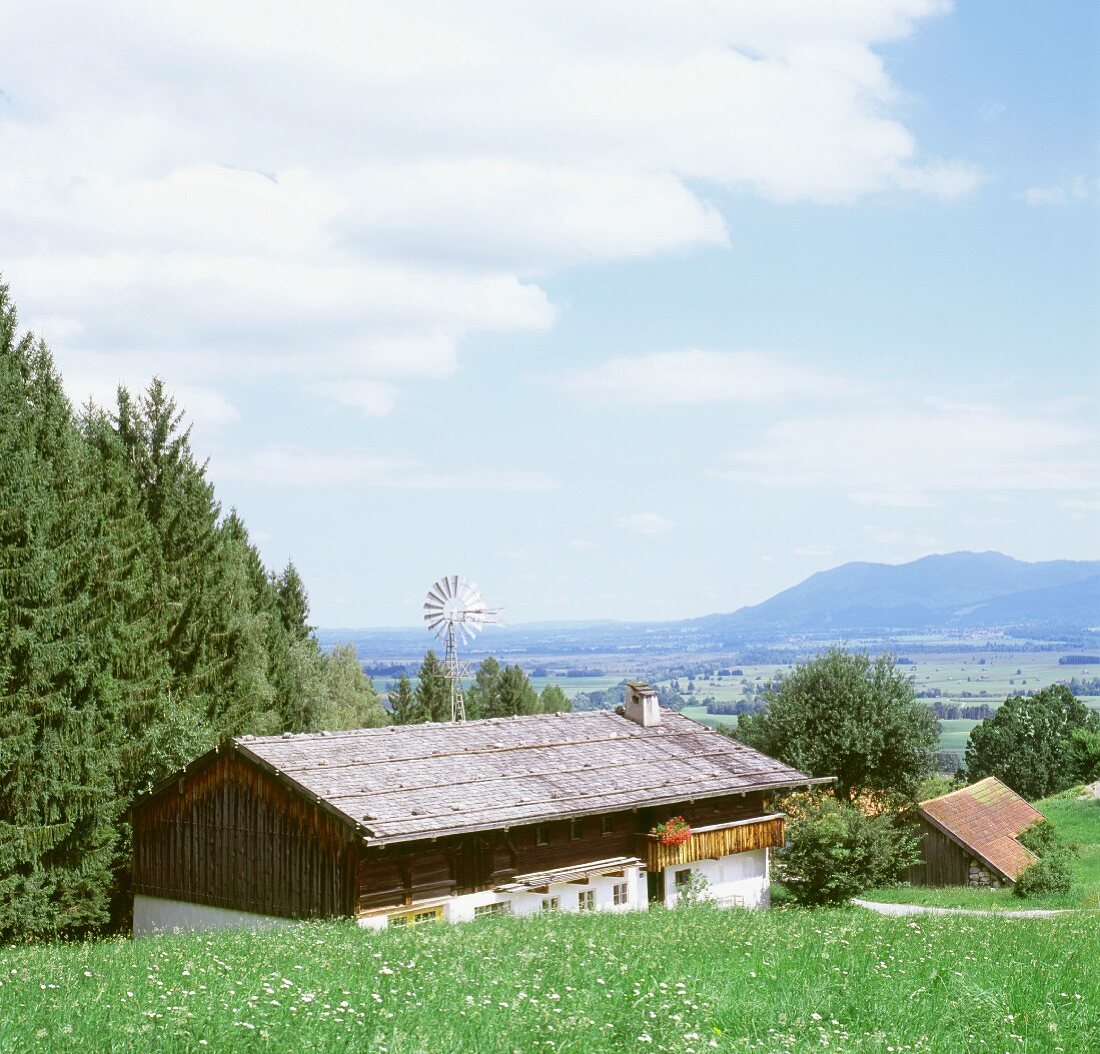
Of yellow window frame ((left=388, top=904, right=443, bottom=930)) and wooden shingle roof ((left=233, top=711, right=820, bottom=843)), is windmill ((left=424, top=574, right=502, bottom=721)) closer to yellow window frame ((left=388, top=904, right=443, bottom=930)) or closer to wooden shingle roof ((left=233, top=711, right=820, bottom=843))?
wooden shingle roof ((left=233, top=711, right=820, bottom=843))

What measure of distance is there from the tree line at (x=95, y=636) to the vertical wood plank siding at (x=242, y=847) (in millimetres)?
1508

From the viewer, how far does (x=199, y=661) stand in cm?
4175

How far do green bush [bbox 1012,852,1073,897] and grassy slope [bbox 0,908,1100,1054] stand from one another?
29.1 metres

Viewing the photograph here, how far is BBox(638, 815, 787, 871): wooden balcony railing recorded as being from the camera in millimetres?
33156

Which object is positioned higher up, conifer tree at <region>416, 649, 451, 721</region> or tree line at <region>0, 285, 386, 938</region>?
tree line at <region>0, 285, 386, 938</region>

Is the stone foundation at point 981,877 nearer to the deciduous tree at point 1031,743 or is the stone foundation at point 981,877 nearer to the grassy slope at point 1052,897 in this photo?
the grassy slope at point 1052,897

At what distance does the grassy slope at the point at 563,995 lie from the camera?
8656 mm

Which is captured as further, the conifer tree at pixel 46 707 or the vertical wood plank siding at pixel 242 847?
the conifer tree at pixel 46 707

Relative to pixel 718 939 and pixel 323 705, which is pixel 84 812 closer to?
pixel 718 939

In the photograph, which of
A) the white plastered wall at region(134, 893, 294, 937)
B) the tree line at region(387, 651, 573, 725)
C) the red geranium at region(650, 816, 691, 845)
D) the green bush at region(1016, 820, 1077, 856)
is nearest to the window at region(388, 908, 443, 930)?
the white plastered wall at region(134, 893, 294, 937)

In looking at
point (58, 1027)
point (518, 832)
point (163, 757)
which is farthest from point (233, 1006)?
point (163, 757)

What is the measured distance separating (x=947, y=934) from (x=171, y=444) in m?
35.3

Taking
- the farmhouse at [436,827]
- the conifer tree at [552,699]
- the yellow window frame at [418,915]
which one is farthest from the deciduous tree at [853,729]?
the conifer tree at [552,699]

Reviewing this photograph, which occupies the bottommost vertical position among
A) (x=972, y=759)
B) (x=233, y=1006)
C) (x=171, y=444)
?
(x=972, y=759)
